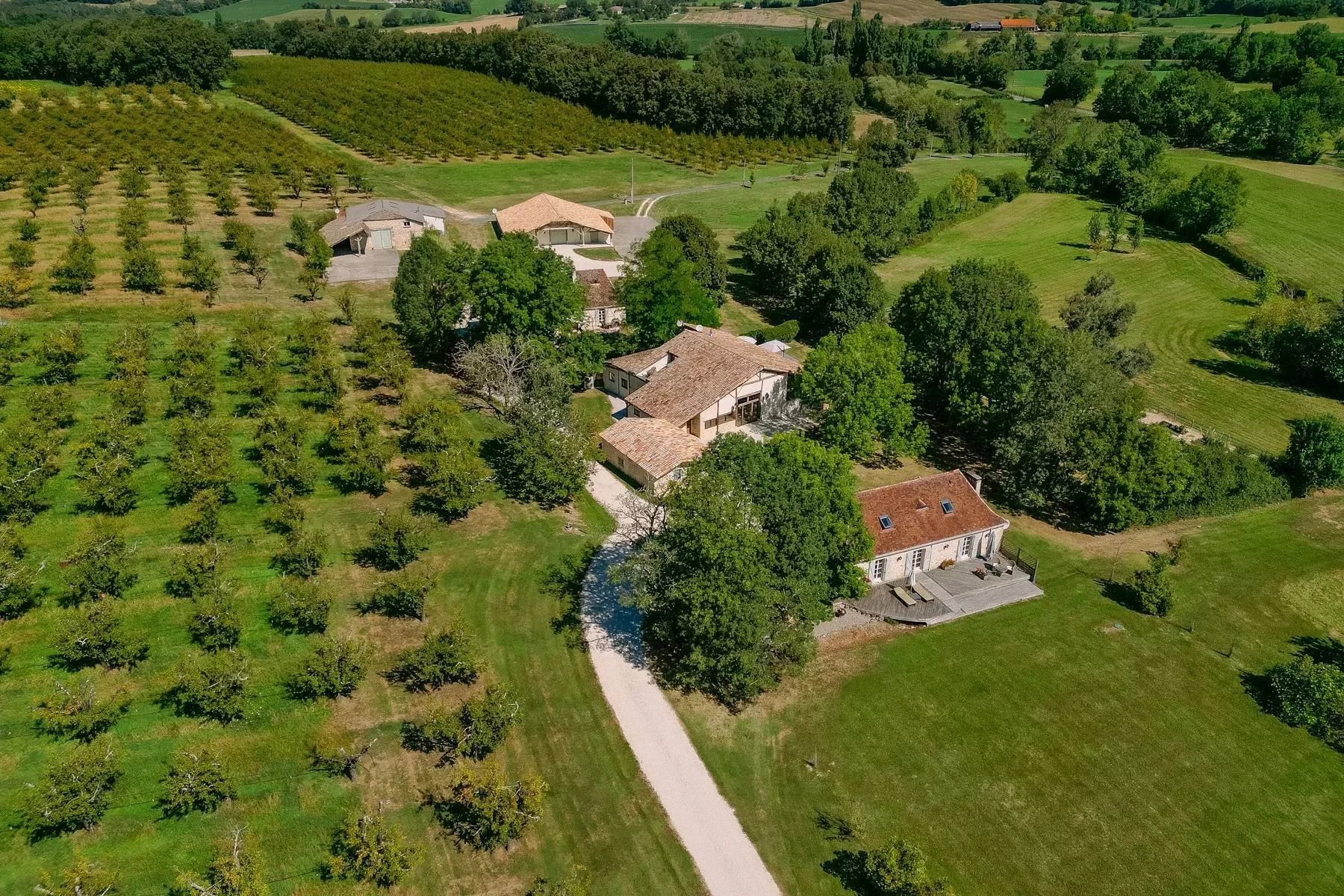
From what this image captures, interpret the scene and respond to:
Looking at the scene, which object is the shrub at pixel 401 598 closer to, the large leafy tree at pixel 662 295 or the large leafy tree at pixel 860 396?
the large leafy tree at pixel 860 396

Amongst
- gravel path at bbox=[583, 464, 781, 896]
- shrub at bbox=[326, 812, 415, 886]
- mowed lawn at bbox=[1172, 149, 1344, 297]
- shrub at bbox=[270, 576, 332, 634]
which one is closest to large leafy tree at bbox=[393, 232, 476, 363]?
gravel path at bbox=[583, 464, 781, 896]

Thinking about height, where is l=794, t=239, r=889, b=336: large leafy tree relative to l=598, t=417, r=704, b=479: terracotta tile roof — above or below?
above

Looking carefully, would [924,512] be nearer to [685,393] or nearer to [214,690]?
[685,393]

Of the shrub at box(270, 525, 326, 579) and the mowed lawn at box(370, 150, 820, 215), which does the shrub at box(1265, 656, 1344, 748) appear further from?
the mowed lawn at box(370, 150, 820, 215)

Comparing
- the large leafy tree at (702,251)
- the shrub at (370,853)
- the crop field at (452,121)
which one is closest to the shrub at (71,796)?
the shrub at (370,853)

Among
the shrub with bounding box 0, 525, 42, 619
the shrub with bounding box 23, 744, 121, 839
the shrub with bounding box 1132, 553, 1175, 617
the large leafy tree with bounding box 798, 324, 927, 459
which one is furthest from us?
the large leafy tree with bounding box 798, 324, 927, 459

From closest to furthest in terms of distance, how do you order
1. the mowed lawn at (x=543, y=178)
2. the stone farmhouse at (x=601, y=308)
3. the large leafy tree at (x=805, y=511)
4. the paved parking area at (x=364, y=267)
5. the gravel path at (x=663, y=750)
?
the gravel path at (x=663, y=750)
the large leafy tree at (x=805, y=511)
the stone farmhouse at (x=601, y=308)
the paved parking area at (x=364, y=267)
the mowed lawn at (x=543, y=178)

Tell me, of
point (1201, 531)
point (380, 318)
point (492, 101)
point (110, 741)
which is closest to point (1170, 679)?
point (1201, 531)
